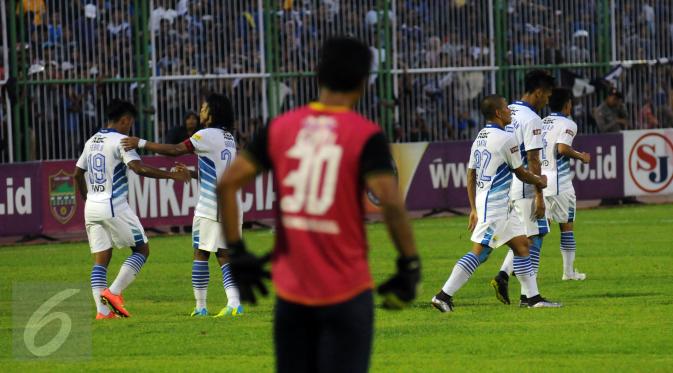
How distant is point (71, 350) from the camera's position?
12.0m

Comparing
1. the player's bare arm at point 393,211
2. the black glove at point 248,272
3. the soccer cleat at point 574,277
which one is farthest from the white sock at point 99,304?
the player's bare arm at point 393,211

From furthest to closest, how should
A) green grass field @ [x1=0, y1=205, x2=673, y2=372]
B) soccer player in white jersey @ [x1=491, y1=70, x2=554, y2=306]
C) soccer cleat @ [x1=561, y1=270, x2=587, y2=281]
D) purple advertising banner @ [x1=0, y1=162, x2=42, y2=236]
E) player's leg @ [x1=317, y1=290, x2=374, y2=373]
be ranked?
1. purple advertising banner @ [x1=0, y1=162, x2=42, y2=236]
2. soccer cleat @ [x1=561, y1=270, x2=587, y2=281]
3. soccer player in white jersey @ [x1=491, y1=70, x2=554, y2=306]
4. green grass field @ [x1=0, y1=205, x2=673, y2=372]
5. player's leg @ [x1=317, y1=290, x2=374, y2=373]

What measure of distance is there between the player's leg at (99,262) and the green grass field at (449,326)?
375 millimetres

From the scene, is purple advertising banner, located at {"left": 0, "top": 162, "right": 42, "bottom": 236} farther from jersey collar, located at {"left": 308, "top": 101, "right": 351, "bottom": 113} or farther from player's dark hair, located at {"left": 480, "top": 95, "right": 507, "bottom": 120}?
jersey collar, located at {"left": 308, "top": 101, "right": 351, "bottom": 113}

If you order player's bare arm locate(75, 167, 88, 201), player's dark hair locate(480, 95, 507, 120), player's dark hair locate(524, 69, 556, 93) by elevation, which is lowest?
player's bare arm locate(75, 167, 88, 201)

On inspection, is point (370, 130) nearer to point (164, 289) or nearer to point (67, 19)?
point (164, 289)

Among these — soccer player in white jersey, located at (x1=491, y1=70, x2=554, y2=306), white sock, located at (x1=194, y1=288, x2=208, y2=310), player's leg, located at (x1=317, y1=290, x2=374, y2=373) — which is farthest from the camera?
soccer player in white jersey, located at (x1=491, y1=70, x2=554, y2=306)

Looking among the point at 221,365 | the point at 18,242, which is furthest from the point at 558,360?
the point at 18,242

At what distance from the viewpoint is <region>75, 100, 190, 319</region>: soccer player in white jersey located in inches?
562

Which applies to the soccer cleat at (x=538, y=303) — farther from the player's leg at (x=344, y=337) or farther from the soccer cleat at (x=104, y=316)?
the player's leg at (x=344, y=337)

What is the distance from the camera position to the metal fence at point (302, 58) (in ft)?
86.1

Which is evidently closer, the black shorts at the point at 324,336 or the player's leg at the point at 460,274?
the black shorts at the point at 324,336

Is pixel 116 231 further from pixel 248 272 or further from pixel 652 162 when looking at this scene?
pixel 652 162

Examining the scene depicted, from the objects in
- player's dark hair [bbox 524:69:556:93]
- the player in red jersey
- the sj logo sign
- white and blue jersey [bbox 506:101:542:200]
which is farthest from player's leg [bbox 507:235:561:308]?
the sj logo sign
